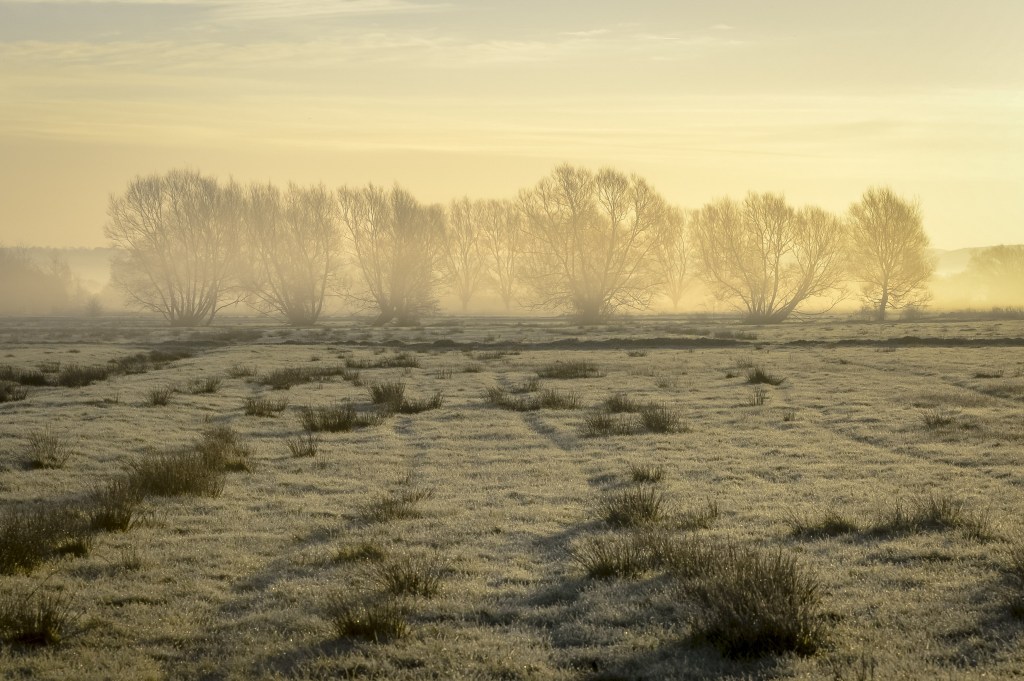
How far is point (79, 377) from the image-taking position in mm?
22547

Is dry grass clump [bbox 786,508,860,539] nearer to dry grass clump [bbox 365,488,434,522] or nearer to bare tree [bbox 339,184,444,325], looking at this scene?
dry grass clump [bbox 365,488,434,522]

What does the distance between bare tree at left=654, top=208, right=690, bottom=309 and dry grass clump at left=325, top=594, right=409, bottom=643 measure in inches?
2971

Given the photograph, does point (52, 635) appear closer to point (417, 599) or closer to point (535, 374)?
point (417, 599)

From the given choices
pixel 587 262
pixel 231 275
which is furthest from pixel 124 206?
pixel 587 262

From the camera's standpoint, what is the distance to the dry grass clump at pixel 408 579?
6.67m

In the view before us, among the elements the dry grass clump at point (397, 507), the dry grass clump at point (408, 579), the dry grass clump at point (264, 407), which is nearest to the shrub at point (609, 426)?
the dry grass clump at point (397, 507)

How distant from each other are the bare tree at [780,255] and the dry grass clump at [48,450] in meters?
56.6

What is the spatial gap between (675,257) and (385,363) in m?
76.0

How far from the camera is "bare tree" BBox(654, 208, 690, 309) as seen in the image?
276 feet

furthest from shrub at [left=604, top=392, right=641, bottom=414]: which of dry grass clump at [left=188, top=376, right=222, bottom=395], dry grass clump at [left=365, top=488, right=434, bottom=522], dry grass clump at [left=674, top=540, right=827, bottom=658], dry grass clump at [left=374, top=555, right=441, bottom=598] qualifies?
dry grass clump at [left=674, top=540, right=827, bottom=658]

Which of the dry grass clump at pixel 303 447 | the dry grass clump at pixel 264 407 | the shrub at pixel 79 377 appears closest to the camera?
the dry grass clump at pixel 303 447

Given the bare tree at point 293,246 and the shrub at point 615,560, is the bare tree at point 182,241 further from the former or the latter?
the shrub at point 615,560

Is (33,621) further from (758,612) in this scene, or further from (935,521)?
(935,521)

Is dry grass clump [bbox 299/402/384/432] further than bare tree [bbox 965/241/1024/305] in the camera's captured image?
No
